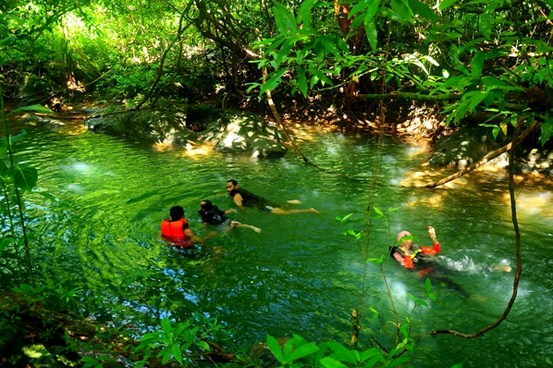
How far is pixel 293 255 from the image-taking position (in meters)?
6.57

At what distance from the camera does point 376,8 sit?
1330mm

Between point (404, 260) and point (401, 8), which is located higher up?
point (401, 8)

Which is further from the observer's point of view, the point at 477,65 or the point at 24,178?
the point at 24,178

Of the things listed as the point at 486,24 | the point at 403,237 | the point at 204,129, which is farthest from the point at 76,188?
the point at 486,24

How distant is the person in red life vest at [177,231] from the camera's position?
6652 mm

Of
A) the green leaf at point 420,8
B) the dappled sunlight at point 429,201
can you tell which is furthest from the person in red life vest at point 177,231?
the green leaf at point 420,8

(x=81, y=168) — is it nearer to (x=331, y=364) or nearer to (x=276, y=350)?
(x=276, y=350)

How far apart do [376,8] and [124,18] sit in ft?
53.9

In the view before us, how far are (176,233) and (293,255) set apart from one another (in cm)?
191

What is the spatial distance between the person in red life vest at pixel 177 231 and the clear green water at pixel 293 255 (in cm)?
17

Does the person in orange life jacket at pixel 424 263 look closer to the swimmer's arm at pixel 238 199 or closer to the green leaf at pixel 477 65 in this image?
the swimmer's arm at pixel 238 199

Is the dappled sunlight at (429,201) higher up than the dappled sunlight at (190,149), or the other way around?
the dappled sunlight at (190,149)

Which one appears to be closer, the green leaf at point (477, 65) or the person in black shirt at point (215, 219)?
the green leaf at point (477, 65)

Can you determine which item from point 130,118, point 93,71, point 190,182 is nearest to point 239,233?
point 190,182
